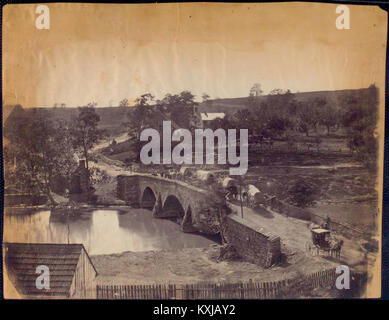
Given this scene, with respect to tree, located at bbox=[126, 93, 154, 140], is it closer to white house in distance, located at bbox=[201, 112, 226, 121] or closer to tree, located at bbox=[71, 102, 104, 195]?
tree, located at bbox=[71, 102, 104, 195]

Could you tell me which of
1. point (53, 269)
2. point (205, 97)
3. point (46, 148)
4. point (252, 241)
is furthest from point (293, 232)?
point (46, 148)

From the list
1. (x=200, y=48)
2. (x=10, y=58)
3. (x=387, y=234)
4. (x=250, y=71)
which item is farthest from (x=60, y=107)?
(x=387, y=234)

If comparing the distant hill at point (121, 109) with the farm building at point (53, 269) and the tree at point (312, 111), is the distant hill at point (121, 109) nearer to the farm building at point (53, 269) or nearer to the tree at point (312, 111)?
the tree at point (312, 111)

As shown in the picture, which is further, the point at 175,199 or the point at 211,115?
the point at 175,199

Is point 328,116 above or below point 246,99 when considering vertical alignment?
below

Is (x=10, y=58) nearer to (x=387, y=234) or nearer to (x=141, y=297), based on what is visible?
(x=141, y=297)

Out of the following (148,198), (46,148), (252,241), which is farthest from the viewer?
(148,198)

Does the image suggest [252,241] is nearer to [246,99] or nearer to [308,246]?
[308,246]

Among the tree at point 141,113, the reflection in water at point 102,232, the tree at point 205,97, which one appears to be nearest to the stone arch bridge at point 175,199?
the reflection in water at point 102,232
